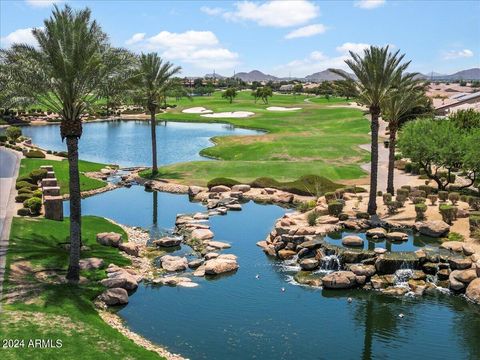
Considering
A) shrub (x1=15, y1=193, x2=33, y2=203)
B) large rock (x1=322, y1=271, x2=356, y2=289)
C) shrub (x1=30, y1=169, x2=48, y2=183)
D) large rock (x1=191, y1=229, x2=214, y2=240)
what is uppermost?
shrub (x1=30, y1=169, x2=48, y2=183)

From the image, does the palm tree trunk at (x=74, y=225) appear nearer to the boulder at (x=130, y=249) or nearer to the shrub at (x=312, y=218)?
the boulder at (x=130, y=249)

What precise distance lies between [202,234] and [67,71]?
1505cm

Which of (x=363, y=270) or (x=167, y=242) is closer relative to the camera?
(x=363, y=270)

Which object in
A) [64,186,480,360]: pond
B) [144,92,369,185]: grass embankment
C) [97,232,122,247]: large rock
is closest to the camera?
[64,186,480,360]: pond

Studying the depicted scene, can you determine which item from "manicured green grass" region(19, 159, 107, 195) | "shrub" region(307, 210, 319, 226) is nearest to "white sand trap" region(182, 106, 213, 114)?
"manicured green grass" region(19, 159, 107, 195)

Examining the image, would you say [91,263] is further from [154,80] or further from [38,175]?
[154,80]

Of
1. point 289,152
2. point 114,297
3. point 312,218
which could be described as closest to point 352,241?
point 312,218

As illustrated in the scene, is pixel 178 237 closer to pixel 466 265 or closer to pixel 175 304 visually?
pixel 175 304

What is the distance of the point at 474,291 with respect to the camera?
25266 mm

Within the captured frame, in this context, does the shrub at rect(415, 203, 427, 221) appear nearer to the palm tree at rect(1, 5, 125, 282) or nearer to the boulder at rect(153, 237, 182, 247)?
the boulder at rect(153, 237, 182, 247)

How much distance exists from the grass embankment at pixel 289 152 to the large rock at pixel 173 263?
23.0 m

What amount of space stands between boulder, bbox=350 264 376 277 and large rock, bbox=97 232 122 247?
45.1 feet

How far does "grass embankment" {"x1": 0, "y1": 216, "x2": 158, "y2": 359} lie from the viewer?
18531 mm

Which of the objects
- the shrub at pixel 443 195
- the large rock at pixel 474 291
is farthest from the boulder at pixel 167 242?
the shrub at pixel 443 195
